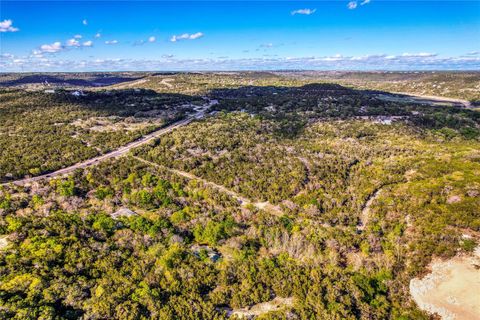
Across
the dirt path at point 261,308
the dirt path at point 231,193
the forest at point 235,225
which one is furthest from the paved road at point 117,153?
the dirt path at point 261,308

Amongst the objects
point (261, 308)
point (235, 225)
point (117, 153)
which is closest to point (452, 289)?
point (261, 308)

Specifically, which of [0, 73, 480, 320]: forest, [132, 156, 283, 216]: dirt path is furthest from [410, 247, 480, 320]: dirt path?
[132, 156, 283, 216]: dirt path

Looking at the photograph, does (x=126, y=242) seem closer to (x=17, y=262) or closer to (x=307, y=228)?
(x=17, y=262)

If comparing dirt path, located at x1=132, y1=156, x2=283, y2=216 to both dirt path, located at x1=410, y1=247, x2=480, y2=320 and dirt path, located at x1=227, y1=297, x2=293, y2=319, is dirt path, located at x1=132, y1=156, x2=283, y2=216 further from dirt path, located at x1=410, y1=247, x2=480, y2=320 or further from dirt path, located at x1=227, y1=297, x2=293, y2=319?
dirt path, located at x1=410, y1=247, x2=480, y2=320

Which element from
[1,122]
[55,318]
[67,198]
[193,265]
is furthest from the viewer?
[1,122]

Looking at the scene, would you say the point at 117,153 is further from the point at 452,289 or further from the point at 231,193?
the point at 452,289

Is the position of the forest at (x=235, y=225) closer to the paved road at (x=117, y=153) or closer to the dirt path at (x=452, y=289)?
the dirt path at (x=452, y=289)

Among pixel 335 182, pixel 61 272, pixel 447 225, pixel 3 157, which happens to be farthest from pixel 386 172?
pixel 3 157

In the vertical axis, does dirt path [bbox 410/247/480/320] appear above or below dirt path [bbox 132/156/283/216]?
below
